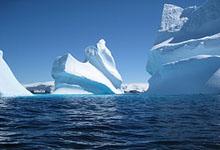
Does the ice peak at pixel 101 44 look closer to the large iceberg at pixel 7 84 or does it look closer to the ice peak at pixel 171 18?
the ice peak at pixel 171 18

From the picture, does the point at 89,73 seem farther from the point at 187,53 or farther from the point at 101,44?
the point at 187,53

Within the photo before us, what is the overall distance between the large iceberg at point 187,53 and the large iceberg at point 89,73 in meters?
11.8

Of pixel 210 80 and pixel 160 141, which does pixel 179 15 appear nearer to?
pixel 210 80

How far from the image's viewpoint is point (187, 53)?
254ft

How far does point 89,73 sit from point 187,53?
25.7 m

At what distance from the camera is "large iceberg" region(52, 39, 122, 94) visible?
80.4 m

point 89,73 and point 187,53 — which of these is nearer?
point 187,53

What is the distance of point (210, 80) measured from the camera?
213 ft

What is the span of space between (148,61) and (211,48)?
2120 centimetres

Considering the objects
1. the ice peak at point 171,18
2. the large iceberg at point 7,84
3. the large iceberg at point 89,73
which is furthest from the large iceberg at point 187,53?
the large iceberg at point 7,84

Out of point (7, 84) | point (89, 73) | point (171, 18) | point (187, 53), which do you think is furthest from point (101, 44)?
point (7, 84)

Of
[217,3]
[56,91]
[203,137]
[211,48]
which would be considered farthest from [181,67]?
[203,137]

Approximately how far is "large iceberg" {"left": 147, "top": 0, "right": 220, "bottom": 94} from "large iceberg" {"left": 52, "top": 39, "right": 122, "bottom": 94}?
1184 cm

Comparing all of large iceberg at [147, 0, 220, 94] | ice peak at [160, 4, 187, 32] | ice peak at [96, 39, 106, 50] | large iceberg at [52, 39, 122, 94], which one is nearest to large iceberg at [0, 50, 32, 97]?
large iceberg at [52, 39, 122, 94]
